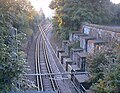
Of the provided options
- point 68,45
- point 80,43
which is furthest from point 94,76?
point 68,45

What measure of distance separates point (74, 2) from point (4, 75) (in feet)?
77.1

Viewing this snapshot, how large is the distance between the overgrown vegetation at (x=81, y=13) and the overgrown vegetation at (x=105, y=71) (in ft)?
48.9

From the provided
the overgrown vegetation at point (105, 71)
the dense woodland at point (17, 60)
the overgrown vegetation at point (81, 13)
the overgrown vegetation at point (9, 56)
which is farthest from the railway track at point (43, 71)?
the overgrown vegetation at point (9, 56)

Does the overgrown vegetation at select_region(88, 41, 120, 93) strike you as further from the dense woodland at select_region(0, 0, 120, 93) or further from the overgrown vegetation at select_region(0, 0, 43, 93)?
the overgrown vegetation at select_region(0, 0, 43, 93)

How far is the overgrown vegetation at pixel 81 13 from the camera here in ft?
97.7

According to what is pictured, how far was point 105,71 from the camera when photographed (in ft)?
40.1

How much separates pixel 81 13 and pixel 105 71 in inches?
703

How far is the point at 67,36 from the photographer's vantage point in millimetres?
32281

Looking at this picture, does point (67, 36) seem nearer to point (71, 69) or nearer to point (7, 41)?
point (71, 69)

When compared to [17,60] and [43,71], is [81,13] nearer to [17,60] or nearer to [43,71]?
[43,71]

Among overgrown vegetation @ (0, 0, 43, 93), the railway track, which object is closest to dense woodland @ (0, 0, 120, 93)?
overgrown vegetation @ (0, 0, 43, 93)

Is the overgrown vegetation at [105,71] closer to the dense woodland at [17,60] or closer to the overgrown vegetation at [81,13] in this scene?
the dense woodland at [17,60]

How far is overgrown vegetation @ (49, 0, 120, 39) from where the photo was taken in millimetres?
29766

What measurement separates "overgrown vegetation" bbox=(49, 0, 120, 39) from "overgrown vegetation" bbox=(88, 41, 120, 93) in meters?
14.9
